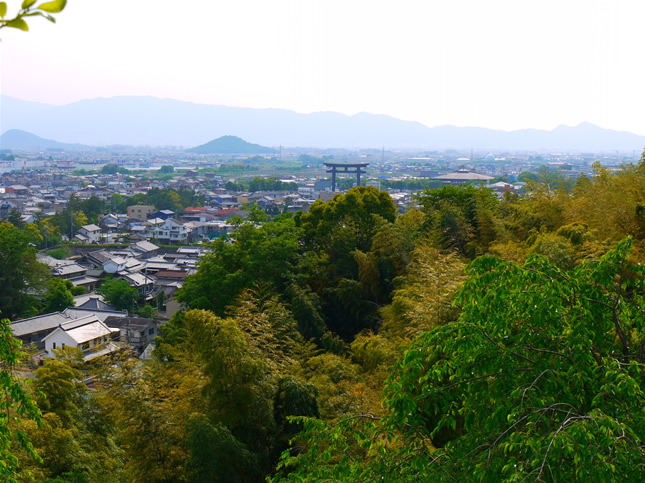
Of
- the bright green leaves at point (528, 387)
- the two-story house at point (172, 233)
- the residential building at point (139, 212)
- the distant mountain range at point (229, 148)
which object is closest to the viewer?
A: the bright green leaves at point (528, 387)

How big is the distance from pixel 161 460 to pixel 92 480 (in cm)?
86

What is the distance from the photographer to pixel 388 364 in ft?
19.5

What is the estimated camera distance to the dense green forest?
6.56ft

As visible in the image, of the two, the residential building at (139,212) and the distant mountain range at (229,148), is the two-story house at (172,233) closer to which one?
the residential building at (139,212)

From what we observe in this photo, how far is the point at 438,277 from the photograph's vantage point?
20.5 ft

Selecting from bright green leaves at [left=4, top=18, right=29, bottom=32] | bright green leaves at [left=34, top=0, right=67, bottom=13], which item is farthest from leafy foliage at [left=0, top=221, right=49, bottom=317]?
bright green leaves at [left=34, top=0, right=67, bottom=13]

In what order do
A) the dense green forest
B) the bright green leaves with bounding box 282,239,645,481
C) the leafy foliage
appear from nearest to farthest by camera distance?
the bright green leaves with bounding box 282,239,645,481 → the dense green forest → the leafy foliage

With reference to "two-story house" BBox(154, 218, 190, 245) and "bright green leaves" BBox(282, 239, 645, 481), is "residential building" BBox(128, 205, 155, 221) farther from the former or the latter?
"bright green leaves" BBox(282, 239, 645, 481)

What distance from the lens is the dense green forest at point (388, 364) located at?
1998 mm

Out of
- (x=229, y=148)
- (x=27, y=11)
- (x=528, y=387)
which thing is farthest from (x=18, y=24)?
(x=229, y=148)

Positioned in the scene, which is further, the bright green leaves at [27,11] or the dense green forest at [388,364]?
the dense green forest at [388,364]

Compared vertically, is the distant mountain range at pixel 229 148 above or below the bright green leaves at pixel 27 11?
above

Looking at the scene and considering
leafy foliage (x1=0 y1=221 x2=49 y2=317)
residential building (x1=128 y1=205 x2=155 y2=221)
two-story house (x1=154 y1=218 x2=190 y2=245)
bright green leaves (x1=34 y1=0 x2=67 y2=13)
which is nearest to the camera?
bright green leaves (x1=34 y1=0 x2=67 y2=13)

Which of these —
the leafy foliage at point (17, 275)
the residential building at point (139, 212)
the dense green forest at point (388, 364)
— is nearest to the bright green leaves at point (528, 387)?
the dense green forest at point (388, 364)
